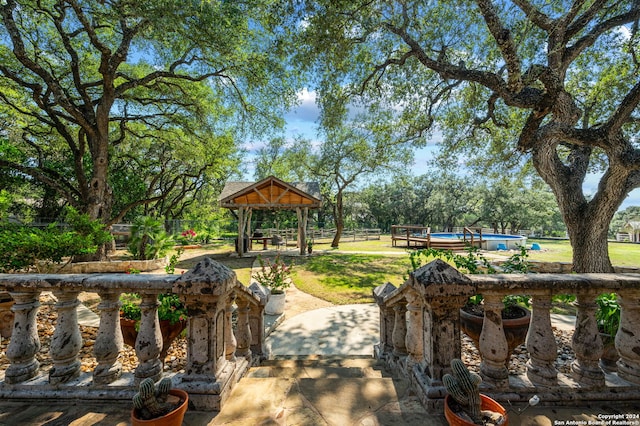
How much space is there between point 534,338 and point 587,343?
1.21ft

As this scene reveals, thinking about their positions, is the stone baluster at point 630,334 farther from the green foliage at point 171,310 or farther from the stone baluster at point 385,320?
the green foliage at point 171,310

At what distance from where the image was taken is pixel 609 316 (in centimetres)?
280

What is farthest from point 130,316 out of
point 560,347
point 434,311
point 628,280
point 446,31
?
point 446,31

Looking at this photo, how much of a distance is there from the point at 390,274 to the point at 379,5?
8.55 m

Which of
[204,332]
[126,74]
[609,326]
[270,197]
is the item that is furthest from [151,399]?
[126,74]

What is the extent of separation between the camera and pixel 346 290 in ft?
25.9

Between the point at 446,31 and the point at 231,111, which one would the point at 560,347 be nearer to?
the point at 446,31

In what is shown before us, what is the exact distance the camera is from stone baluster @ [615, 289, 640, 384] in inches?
78.0

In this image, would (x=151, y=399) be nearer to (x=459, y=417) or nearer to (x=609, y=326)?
(x=459, y=417)

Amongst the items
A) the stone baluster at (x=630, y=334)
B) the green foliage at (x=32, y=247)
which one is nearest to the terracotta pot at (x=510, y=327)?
the stone baluster at (x=630, y=334)

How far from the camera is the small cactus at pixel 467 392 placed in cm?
150

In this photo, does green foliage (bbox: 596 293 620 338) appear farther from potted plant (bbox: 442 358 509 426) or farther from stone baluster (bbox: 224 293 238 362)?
stone baluster (bbox: 224 293 238 362)

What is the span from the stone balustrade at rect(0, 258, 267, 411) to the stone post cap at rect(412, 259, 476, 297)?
1445 mm

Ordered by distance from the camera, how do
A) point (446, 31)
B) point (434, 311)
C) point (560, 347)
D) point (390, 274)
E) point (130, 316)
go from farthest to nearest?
point (390, 274), point (446, 31), point (560, 347), point (130, 316), point (434, 311)
